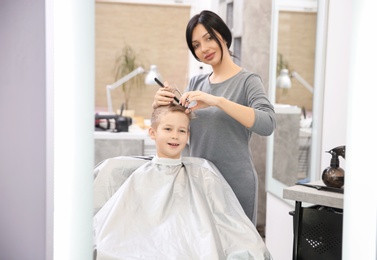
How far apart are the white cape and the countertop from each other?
36cm

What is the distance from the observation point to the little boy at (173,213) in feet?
4.86

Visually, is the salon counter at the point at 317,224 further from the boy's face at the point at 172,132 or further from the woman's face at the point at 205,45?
the woman's face at the point at 205,45

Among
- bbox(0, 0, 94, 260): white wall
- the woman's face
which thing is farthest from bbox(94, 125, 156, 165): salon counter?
bbox(0, 0, 94, 260): white wall

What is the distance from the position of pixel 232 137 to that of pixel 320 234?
538 mm

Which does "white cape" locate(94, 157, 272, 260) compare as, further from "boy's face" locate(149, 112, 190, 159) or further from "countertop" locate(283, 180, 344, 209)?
"countertop" locate(283, 180, 344, 209)

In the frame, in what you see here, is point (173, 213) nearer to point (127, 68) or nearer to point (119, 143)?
point (119, 143)

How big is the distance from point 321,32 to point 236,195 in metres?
1.23

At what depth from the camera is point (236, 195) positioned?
1897 mm

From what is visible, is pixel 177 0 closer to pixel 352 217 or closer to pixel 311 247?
pixel 311 247

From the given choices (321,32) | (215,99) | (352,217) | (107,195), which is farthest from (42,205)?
(321,32)

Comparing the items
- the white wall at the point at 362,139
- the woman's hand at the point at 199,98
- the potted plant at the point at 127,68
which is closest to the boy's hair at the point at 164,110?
the woman's hand at the point at 199,98

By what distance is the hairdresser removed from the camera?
1807mm

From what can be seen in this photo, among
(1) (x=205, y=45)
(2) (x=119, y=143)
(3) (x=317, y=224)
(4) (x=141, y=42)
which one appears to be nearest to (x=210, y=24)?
(1) (x=205, y=45)

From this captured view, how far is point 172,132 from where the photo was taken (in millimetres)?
1839
